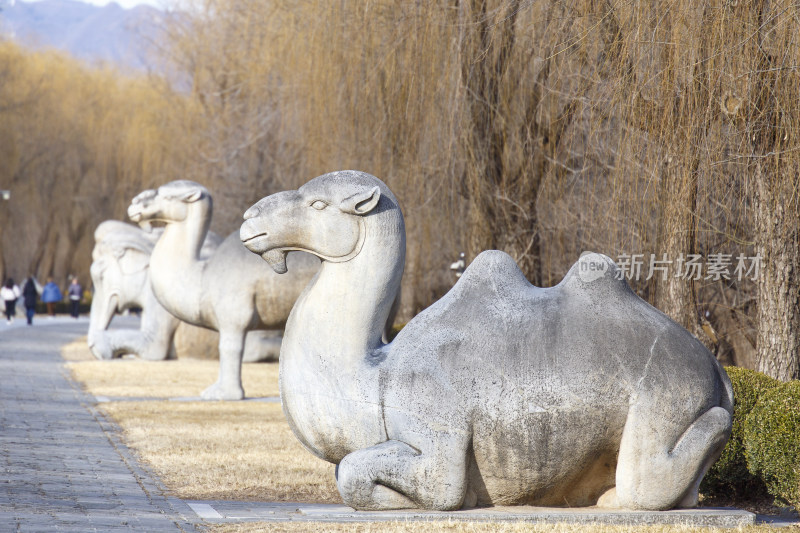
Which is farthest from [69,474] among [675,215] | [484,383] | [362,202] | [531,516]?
[675,215]

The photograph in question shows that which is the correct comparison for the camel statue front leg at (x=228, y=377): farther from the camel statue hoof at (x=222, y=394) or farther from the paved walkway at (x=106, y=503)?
the paved walkway at (x=106, y=503)

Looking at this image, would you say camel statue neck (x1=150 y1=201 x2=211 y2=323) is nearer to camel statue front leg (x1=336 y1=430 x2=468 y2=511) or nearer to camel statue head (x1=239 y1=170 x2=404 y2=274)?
camel statue head (x1=239 y1=170 x2=404 y2=274)

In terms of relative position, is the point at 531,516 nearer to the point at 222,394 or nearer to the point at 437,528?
the point at 437,528

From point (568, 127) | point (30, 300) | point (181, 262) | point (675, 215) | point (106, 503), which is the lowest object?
point (30, 300)

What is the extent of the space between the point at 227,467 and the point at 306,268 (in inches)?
180

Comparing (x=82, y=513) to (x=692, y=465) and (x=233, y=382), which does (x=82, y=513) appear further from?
(x=233, y=382)

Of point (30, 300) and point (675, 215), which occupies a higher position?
point (675, 215)

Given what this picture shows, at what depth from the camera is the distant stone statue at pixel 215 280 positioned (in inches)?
449

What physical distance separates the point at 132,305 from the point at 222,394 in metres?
8.20

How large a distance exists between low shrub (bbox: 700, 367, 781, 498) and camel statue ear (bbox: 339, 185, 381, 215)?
269 centimetres

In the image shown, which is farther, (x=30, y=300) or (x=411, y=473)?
(x=30, y=300)

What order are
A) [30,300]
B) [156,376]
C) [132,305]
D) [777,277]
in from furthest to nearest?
[30,300]
[132,305]
[156,376]
[777,277]

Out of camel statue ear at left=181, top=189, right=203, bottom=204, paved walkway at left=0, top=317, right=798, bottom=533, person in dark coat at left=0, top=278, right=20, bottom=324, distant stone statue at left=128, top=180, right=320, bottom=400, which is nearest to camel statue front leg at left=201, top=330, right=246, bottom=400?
distant stone statue at left=128, top=180, right=320, bottom=400

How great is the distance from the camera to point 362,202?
18.4 ft
